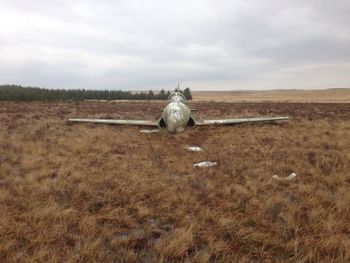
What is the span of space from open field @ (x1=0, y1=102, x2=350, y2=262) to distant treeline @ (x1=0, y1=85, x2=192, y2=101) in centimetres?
7364

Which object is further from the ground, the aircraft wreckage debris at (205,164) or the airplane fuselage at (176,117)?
the airplane fuselage at (176,117)

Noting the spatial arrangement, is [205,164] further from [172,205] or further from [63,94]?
[63,94]

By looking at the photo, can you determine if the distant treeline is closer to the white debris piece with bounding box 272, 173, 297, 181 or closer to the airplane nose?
the airplane nose

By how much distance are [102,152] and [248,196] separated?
23.8 ft

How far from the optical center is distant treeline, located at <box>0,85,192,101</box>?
79.9 meters

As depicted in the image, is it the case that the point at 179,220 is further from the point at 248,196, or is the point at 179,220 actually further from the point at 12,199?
the point at 12,199

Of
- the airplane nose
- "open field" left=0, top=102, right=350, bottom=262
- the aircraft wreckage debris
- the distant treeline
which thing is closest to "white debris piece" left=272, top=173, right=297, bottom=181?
"open field" left=0, top=102, right=350, bottom=262

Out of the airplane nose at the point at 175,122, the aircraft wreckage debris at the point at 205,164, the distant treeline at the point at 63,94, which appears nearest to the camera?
the aircraft wreckage debris at the point at 205,164

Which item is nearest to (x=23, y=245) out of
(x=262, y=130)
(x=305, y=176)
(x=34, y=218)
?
(x=34, y=218)

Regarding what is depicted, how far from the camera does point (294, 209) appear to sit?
22.4 ft

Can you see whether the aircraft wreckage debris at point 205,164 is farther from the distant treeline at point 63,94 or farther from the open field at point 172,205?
the distant treeline at point 63,94

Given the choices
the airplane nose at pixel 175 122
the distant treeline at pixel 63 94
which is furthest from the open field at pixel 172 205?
the distant treeline at pixel 63 94

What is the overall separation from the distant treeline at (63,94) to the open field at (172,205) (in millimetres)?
73641

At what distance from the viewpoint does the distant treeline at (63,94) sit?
79.9 m
